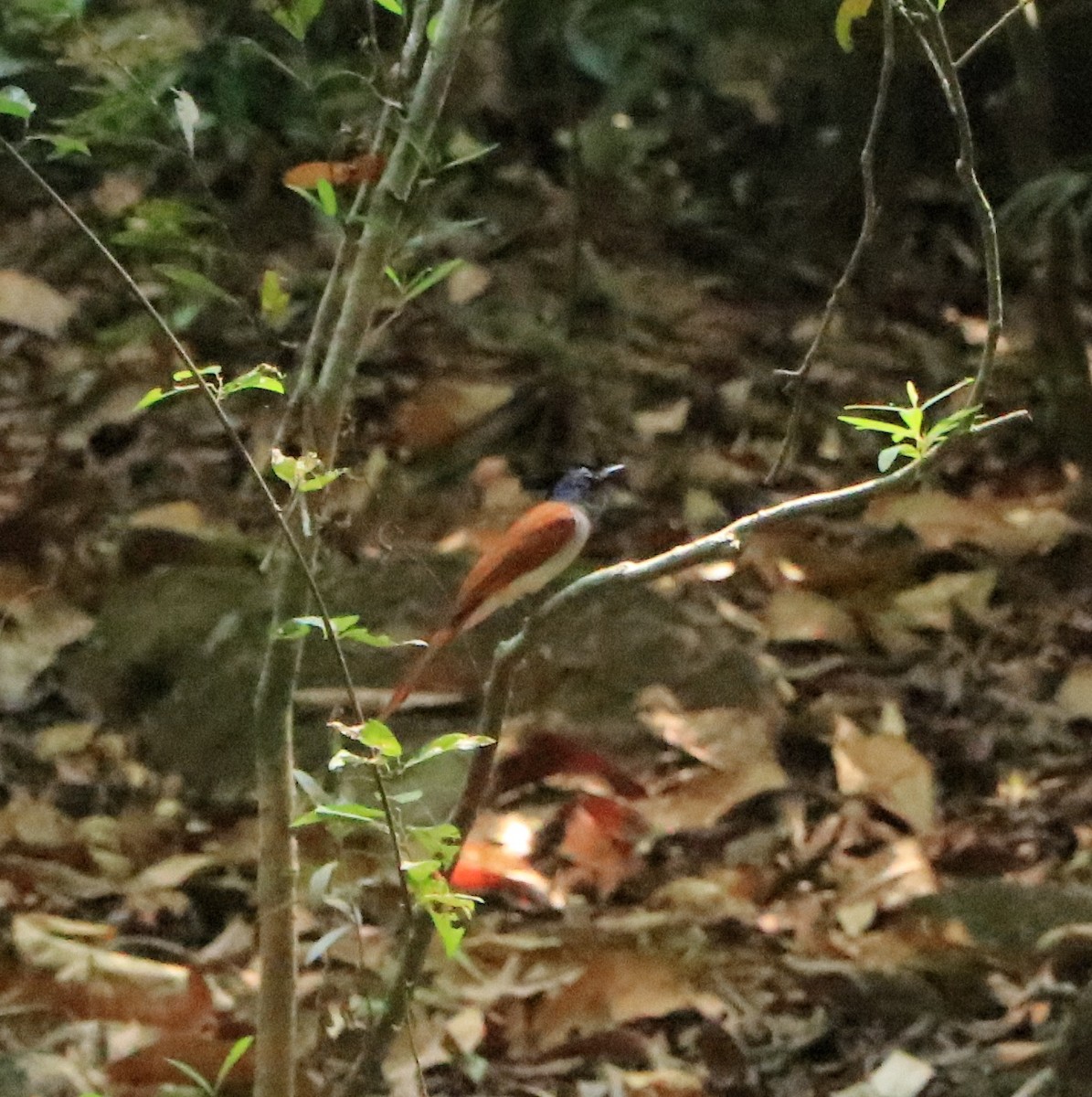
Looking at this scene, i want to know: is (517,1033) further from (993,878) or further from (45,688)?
(45,688)

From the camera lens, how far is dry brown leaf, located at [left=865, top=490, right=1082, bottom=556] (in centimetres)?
282

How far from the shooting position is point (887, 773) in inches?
88.1

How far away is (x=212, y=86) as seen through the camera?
11.7 feet

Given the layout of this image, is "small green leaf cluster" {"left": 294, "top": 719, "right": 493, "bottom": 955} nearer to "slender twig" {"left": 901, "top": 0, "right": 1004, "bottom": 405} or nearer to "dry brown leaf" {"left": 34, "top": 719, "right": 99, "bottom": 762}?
"slender twig" {"left": 901, "top": 0, "right": 1004, "bottom": 405}

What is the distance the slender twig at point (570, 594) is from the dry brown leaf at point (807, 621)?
1.40m

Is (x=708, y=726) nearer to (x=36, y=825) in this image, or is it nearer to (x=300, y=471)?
(x=36, y=825)

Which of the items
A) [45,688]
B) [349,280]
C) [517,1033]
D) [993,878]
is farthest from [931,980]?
[45,688]

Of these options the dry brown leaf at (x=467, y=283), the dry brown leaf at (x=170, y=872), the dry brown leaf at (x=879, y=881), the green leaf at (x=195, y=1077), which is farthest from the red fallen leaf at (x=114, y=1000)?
the dry brown leaf at (x=467, y=283)

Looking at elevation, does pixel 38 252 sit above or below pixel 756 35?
below

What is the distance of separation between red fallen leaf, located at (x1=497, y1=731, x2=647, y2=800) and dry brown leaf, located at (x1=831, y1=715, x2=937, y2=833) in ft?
1.06

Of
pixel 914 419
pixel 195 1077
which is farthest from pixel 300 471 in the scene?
pixel 195 1077

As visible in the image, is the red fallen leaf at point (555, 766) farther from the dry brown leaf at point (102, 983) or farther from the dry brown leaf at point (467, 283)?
the dry brown leaf at point (467, 283)

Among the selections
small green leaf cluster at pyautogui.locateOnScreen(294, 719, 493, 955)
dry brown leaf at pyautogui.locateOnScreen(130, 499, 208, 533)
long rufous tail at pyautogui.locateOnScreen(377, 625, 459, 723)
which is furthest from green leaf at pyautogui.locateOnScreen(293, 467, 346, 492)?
dry brown leaf at pyautogui.locateOnScreen(130, 499, 208, 533)

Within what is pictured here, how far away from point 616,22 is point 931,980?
8.93 feet
